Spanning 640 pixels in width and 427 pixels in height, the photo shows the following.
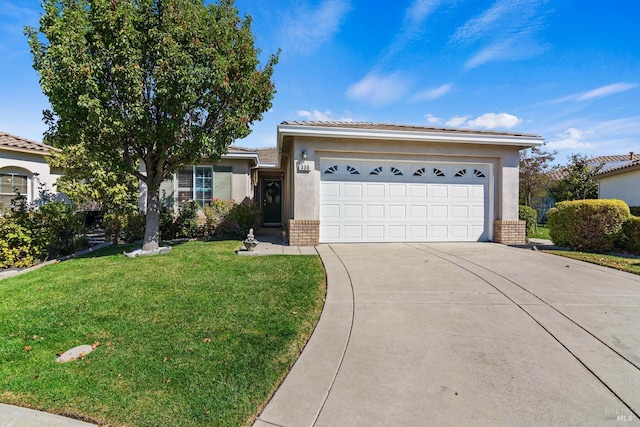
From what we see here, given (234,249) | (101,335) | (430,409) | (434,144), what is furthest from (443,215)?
(101,335)

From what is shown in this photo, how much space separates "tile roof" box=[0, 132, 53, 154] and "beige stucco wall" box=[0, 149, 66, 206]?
0.77 ft

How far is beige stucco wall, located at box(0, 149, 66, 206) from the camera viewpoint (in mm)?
10422

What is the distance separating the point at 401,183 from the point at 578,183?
52.6ft

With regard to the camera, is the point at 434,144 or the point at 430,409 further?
the point at 434,144

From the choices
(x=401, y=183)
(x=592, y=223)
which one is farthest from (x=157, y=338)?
(x=592, y=223)

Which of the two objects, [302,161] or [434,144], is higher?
[434,144]

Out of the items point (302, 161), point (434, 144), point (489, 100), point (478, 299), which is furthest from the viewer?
point (489, 100)

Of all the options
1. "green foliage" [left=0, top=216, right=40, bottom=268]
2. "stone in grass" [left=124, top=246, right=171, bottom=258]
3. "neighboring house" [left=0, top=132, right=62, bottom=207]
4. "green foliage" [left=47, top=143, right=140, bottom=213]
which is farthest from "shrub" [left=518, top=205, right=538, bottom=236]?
"neighboring house" [left=0, top=132, right=62, bottom=207]

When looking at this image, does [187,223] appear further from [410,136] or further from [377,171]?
[410,136]

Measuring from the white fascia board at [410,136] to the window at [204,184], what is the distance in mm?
4000

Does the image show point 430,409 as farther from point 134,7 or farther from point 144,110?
point 134,7

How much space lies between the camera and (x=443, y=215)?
9789mm

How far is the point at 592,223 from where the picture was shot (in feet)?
26.5

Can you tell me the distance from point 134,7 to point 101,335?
268 inches
